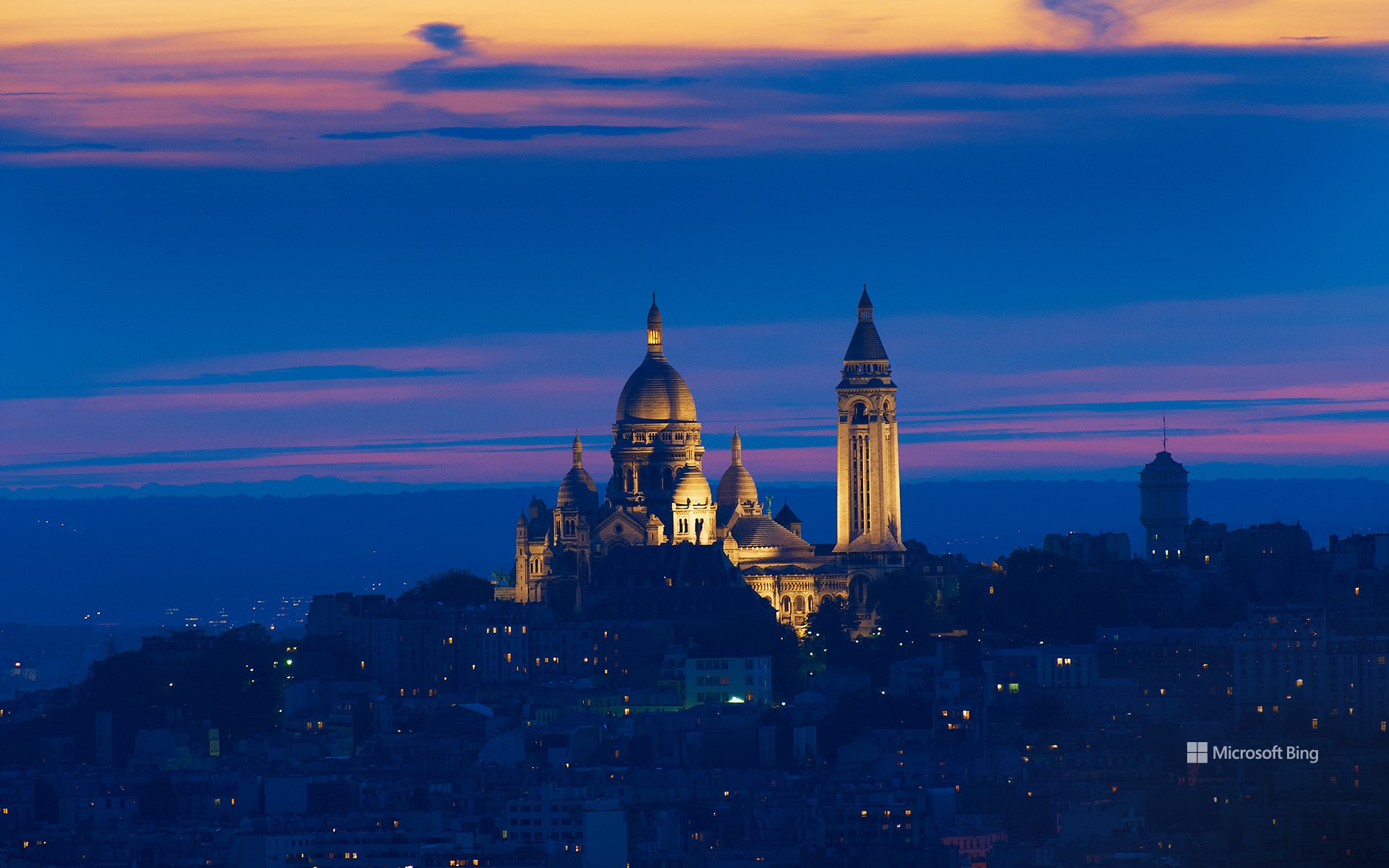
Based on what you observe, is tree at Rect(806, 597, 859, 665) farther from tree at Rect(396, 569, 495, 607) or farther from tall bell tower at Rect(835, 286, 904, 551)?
tree at Rect(396, 569, 495, 607)

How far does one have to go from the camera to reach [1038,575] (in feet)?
490

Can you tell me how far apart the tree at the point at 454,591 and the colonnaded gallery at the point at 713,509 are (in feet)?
6.12

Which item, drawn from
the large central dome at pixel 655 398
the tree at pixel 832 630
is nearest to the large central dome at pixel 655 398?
the large central dome at pixel 655 398

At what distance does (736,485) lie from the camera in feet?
563

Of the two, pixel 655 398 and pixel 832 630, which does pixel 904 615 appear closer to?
pixel 832 630

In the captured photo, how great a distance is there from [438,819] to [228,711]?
3193 cm

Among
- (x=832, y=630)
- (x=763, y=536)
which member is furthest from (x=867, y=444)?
(x=832, y=630)

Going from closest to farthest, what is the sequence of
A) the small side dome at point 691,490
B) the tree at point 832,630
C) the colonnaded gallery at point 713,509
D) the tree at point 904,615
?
the tree at point 904,615
the tree at point 832,630
the colonnaded gallery at point 713,509
the small side dome at point 691,490

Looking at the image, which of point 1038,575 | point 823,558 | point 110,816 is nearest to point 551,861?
point 110,816

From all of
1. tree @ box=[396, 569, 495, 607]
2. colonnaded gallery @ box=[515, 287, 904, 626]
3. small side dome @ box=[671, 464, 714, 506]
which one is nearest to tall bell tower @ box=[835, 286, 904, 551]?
colonnaded gallery @ box=[515, 287, 904, 626]

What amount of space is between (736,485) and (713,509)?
2433 millimetres

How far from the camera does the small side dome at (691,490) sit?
169 m

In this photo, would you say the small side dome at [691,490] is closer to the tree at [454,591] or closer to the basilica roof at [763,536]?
the basilica roof at [763,536]

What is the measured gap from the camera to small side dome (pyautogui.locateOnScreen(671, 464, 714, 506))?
169 metres
